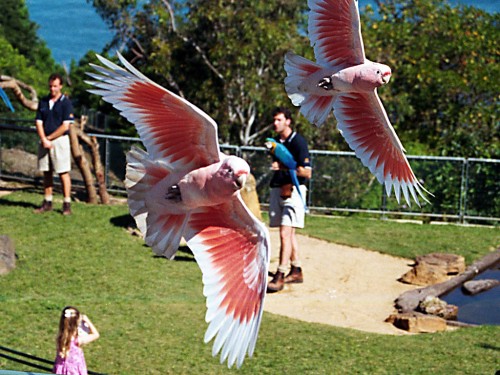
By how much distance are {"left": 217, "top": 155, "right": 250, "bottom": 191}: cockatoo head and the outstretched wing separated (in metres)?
0.11

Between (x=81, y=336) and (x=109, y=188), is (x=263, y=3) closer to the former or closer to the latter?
(x=109, y=188)

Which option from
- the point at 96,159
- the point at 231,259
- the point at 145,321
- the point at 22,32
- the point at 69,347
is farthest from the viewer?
the point at 22,32

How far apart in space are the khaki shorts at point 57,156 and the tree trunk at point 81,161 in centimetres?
25

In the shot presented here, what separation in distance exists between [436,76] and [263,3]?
357 centimetres

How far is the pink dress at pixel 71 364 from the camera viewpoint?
16.9 ft

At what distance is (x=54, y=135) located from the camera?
9.34 m

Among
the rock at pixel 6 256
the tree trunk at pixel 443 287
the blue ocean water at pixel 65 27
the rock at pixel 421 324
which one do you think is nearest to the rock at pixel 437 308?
the tree trunk at pixel 443 287

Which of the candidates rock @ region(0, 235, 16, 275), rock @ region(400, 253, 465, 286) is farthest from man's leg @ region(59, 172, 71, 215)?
rock @ region(400, 253, 465, 286)

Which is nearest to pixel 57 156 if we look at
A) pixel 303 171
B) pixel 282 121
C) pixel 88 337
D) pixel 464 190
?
pixel 282 121

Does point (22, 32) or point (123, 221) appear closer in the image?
point (123, 221)

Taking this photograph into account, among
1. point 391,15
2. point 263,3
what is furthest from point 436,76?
point 263,3

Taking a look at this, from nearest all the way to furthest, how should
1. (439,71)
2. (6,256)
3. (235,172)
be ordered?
(235,172) → (6,256) → (439,71)

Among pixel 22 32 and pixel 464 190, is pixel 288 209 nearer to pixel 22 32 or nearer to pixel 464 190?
pixel 464 190

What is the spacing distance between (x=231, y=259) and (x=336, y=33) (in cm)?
77
